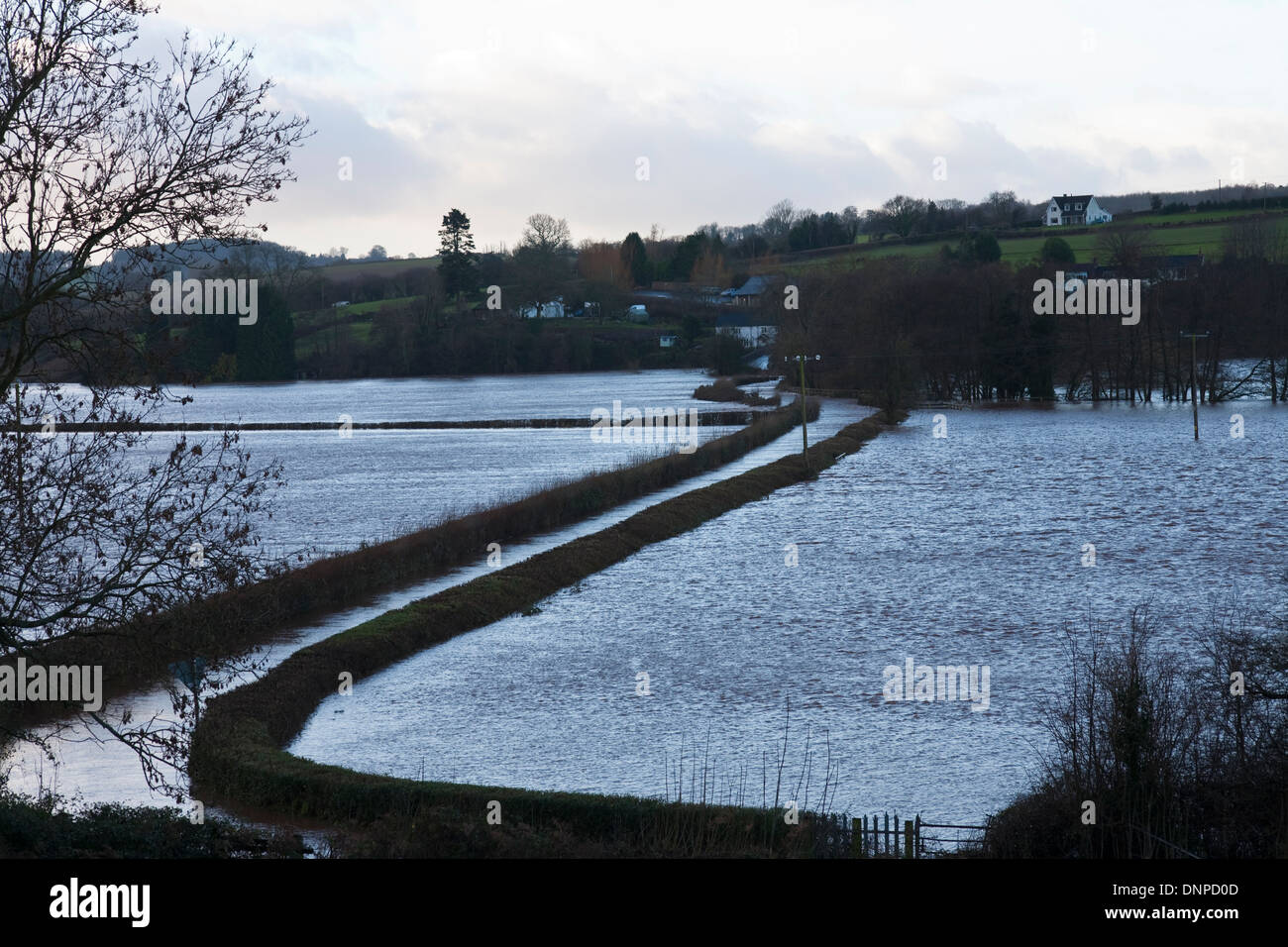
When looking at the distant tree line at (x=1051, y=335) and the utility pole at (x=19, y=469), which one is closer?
the utility pole at (x=19, y=469)

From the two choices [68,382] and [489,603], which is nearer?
[68,382]

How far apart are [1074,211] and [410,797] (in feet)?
578

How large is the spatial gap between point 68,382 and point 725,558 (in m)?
24.3

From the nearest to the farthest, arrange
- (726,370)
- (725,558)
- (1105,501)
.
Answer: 1. (725,558)
2. (1105,501)
3. (726,370)

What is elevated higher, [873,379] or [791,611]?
[873,379]

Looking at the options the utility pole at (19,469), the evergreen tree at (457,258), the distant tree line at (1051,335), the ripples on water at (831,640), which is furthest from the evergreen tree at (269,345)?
the utility pole at (19,469)

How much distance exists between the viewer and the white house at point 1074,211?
169 meters

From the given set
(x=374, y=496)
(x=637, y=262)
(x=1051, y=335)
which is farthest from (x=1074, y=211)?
(x=374, y=496)

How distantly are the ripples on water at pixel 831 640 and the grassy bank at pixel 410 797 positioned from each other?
32.6 inches

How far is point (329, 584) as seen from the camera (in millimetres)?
27953

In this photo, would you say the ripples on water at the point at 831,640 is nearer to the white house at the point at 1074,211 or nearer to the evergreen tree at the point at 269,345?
the evergreen tree at the point at 269,345
